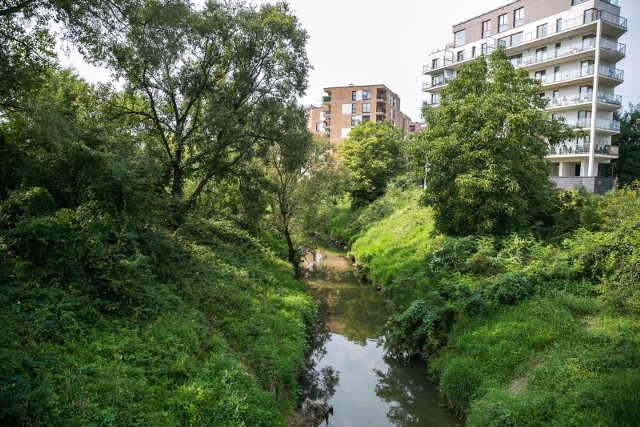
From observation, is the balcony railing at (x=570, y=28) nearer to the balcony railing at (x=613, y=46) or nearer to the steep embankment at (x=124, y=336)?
the balcony railing at (x=613, y=46)

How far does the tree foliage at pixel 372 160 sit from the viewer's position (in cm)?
4119

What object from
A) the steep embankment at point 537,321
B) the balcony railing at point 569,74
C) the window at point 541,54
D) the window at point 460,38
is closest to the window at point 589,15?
the balcony railing at point 569,74

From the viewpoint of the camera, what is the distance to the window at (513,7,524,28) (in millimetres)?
40656

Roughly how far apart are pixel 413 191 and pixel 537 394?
27079 mm

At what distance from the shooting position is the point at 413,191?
1382 inches

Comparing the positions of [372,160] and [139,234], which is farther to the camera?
[372,160]

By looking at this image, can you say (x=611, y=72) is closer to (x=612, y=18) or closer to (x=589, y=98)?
(x=589, y=98)

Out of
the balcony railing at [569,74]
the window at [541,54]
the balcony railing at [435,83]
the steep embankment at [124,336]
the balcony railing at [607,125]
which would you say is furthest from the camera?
the balcony railing at [435,83]

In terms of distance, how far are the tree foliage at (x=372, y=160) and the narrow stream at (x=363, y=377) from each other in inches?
848

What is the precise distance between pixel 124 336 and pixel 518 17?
152 feet

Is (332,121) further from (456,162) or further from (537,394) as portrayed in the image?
(537,394)

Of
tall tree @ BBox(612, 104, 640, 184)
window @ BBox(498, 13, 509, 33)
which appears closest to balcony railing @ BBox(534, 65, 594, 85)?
window @ BBox(498, 13, 509, 33)

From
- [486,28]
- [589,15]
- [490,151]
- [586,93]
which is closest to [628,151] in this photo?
[586,93]

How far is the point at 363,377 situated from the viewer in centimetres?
1370
